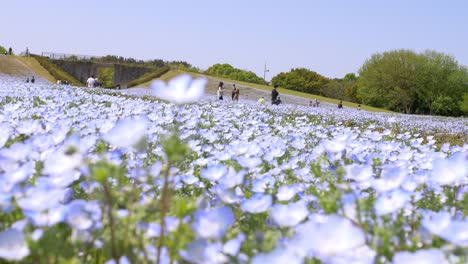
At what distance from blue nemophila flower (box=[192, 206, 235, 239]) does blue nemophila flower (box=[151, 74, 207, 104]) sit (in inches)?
11.8

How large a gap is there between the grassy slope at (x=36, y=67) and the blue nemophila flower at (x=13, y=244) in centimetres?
4209

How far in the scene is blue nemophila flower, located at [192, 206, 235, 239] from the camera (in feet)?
4.05

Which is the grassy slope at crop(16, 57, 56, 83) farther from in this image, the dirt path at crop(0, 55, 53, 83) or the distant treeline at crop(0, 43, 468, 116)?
the distant treeline at crop(0, 43, 468, 116)

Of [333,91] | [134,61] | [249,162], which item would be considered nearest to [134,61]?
[134,61]

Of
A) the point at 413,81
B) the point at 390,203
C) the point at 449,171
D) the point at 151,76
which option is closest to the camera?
the point at 390,203

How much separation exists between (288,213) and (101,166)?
22.4 inches

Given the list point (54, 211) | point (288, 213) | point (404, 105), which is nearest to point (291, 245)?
point (288, 213)

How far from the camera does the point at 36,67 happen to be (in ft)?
147

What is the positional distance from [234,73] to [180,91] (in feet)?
252

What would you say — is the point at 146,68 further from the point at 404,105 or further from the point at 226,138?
the point at 226,138

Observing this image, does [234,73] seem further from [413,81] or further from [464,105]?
[464,105]

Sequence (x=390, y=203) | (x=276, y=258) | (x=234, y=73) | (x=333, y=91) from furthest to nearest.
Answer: (x=234, y=73)
(x=333, y=91)
(x=390, y=203)
(x=276, y=258)

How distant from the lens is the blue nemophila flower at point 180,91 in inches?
44.8

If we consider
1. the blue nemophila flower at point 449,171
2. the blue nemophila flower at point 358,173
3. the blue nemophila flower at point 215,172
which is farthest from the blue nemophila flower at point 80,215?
the blue nemophila flower at point 449,171
